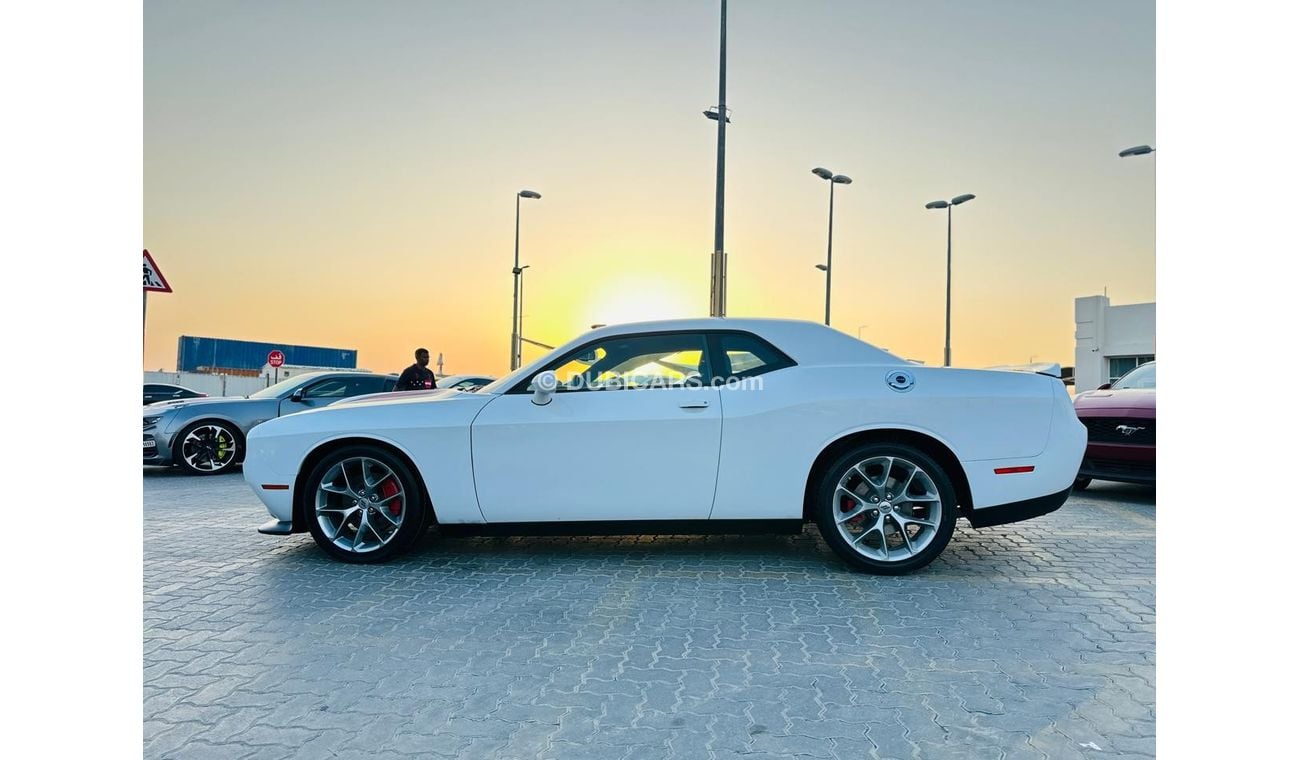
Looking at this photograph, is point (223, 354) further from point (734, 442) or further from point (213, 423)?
point (734, 442)

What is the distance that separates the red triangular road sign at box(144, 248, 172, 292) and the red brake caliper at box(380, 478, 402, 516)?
209 inches

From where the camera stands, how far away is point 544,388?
4.62 metres

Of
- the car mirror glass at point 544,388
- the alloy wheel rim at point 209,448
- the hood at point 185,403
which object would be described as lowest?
the alloy wheel rim at point 209,448

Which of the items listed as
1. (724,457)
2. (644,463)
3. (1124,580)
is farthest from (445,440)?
(1124,580)

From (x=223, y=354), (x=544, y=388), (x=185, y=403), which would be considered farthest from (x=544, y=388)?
(x=223, y=354)

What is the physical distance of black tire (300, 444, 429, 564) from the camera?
15.6 feet

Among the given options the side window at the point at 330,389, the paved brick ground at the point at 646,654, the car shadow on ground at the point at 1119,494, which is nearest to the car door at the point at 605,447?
the paved brick ground at the point at 646,654

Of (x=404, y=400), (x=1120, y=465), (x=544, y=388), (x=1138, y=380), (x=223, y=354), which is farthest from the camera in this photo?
(x=223, y=354)

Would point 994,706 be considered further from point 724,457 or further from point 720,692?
point 724,457

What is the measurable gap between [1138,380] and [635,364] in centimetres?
706

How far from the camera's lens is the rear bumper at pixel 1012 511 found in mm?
4551

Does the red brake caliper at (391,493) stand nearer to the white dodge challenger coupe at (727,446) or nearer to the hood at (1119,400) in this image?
the white dodge challenger coupe at (727,446)

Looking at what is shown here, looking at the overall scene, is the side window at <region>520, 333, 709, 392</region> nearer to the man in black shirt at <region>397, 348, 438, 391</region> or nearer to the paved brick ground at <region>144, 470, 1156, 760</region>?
the paved brick ground at <region>144, 470, 1156, 760</region>
